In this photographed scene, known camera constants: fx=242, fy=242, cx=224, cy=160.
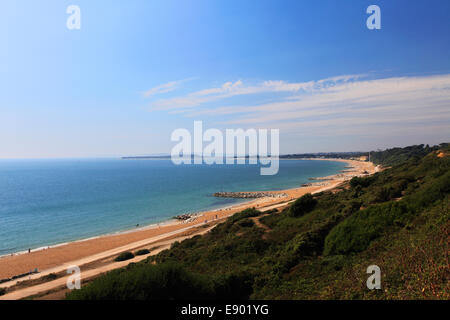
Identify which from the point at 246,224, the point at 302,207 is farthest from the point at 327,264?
the point at 302,207

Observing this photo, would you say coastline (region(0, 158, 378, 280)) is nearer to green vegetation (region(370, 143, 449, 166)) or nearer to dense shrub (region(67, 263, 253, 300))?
dense shrub (region(67, 263, 253, 300))

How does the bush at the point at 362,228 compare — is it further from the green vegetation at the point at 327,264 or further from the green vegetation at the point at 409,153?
the green vegetation at the point at 409,153

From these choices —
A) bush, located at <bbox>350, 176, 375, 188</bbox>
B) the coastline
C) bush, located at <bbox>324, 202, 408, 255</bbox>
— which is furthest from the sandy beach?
bush, located at <bbox>350, 176, 375, 188</bbox>

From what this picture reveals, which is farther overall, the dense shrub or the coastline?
the coastline

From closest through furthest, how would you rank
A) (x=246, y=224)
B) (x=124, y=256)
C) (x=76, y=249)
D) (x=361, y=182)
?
(x=246, y=224)
(x=124, y=256)
(x=76, y=249)
(x=361, y=182)

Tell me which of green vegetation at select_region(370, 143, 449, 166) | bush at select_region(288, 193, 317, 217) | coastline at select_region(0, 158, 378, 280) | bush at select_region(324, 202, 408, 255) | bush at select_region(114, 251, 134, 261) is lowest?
coastline at select_region(0, 158, 378, 280)

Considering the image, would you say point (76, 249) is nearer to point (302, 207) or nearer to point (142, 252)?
point (142, 252)
